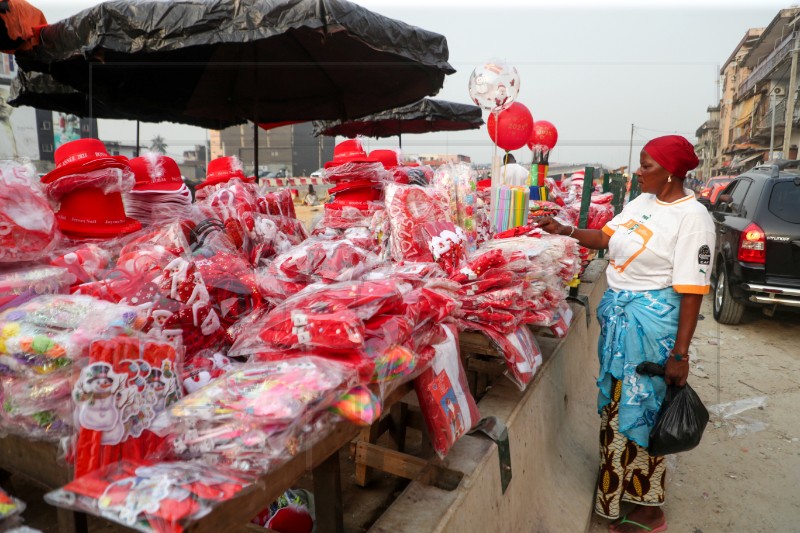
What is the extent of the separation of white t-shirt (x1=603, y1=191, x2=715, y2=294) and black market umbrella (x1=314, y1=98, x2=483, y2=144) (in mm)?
6504

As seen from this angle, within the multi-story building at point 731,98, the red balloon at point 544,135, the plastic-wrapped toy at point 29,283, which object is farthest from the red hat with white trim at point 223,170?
the multi-story building at point 731,98

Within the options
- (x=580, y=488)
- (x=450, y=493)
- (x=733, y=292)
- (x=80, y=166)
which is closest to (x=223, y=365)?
(x=450, y=493)

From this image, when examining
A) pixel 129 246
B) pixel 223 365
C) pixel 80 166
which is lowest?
pixel 223 365

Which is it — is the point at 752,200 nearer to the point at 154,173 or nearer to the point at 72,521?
the point at 154,173

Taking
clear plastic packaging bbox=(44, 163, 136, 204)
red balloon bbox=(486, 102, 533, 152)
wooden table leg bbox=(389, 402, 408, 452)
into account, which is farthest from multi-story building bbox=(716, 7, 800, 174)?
clear plastic packaging bbox=(44, 163, 136, 204)

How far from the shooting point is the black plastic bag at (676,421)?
2.40m

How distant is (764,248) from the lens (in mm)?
5816

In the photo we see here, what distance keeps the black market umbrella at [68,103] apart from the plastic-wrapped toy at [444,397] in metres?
4.65

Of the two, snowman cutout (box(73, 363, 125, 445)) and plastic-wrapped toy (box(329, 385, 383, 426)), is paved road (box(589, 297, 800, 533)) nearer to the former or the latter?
plastic-wrapped toy (box(329, 385, 383, 426))

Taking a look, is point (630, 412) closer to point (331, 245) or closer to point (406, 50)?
point (331, 245)

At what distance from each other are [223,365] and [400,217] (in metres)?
1.34

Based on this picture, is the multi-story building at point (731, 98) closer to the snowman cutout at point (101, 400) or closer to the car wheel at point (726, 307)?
the car wheel at point (726, 307)

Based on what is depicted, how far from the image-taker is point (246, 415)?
1018mm

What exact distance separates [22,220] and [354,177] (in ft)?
6.09
